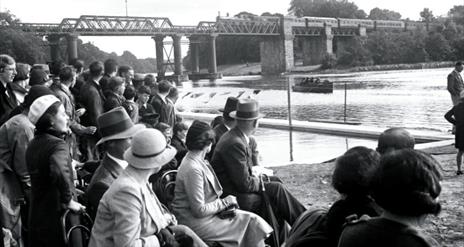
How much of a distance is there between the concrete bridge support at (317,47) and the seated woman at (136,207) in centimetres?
10031

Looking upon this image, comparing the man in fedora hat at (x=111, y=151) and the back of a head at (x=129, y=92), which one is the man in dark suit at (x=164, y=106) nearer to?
the back of a head at (x=129, y=92)

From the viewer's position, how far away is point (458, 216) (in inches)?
222

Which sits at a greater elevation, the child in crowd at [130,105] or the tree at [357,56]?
the tree at [357,56]

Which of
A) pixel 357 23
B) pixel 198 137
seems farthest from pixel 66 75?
pixel 357 23

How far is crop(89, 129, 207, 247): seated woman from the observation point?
112 inches

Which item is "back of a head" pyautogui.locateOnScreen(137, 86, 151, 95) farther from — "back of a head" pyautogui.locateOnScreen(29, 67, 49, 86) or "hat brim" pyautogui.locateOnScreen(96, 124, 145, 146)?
"hat brim" pyautogui.locateOnScreen(96, 124, 145, 146)

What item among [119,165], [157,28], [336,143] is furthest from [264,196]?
[157,28]

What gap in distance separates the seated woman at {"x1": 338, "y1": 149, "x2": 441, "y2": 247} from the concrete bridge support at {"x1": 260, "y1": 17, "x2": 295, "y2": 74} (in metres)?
97.5

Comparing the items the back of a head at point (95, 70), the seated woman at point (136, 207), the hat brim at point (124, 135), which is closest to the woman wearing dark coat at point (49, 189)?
the hat brim at point (124, 135)

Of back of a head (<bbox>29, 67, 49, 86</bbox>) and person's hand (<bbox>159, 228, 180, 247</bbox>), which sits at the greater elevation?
back of a head (<bbox>29, 67, 49, 86</bbox>)

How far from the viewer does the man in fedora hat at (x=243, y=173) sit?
4.39m

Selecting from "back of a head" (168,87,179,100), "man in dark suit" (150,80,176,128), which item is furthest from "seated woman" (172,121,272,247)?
"back of a head" (168,87,179,100)

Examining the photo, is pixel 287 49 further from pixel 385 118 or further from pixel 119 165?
pixel 119 165

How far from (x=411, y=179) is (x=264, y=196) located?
8.42 ft
